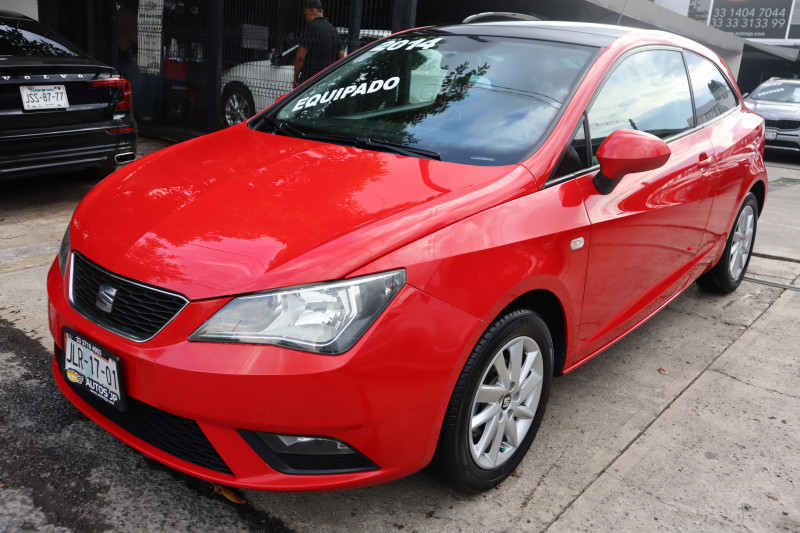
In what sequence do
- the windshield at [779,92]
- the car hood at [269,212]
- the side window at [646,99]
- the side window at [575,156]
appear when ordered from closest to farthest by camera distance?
the car hood at [269,212], the side window at [575,156], the side window at [646,99], the windshield at [779,92]

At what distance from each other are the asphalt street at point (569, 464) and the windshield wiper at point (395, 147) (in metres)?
1.16

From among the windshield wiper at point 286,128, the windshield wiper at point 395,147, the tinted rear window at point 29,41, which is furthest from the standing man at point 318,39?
the windshield wiper at point 395,147

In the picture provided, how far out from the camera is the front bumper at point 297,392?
184 centimetres

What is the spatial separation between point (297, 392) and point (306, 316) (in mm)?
200

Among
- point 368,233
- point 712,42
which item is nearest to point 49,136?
point 368,233

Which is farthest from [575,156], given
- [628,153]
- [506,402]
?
[506,402]

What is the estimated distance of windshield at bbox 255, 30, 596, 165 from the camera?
2641 mm

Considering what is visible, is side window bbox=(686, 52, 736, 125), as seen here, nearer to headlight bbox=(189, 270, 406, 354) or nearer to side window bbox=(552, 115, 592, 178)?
side window bbox=(552, 115, 592, 178)

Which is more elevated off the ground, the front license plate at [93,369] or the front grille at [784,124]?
the front grille at [784,124]

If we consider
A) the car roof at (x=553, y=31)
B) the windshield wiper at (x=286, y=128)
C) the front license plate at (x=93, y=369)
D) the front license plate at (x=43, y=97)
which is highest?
the car roof at (x=553, y=31)

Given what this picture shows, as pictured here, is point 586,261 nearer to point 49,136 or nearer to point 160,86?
point 49,136

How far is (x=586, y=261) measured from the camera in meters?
2.59

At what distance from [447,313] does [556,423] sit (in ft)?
3.80

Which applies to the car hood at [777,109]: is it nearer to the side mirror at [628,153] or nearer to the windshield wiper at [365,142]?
the side mirror at [628,153]
